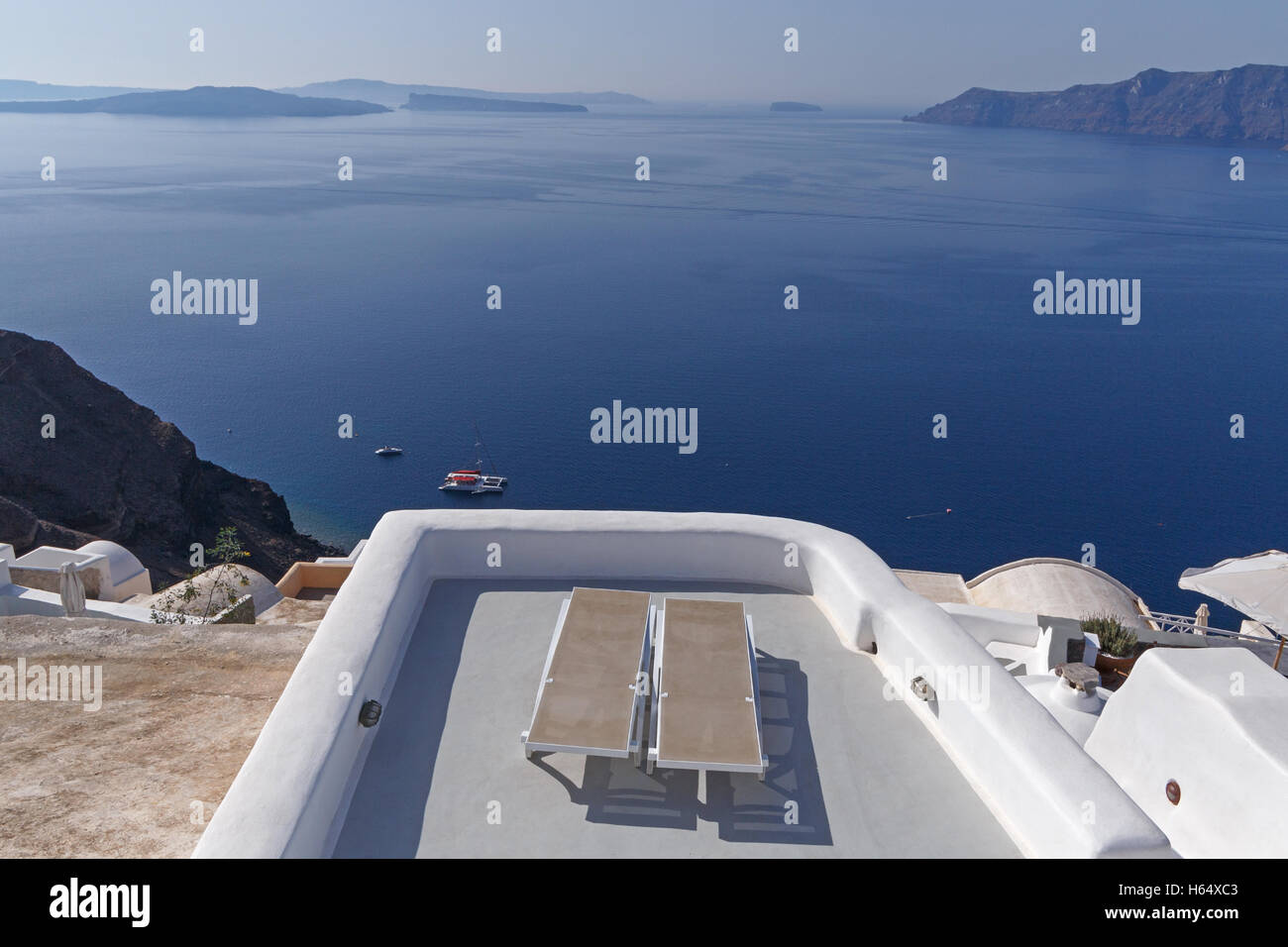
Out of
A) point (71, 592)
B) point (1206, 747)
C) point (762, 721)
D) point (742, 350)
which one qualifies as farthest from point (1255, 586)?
point (742, 350)

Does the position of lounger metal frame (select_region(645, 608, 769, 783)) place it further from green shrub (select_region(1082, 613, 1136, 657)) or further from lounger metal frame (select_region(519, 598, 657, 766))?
green shrub (select_region(1082, 613, 1136, 657))

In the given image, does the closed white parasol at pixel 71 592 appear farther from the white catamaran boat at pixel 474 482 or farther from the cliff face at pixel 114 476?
the white catamaran boat at pixel 474 482

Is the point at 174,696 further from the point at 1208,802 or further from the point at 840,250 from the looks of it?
the point at 840,250

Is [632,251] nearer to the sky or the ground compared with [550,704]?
nearer to the sky

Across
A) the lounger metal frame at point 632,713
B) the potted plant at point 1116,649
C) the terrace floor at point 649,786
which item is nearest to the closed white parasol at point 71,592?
the terrace floor at point 649,786

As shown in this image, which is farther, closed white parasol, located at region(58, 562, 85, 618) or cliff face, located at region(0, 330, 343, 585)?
cliff face, located at region(0, 330, 343, 585)

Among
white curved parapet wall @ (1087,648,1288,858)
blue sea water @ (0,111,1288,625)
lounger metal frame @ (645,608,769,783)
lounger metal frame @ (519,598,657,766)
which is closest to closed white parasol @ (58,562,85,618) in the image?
lounger metal frame @ (519,598,657,766)
